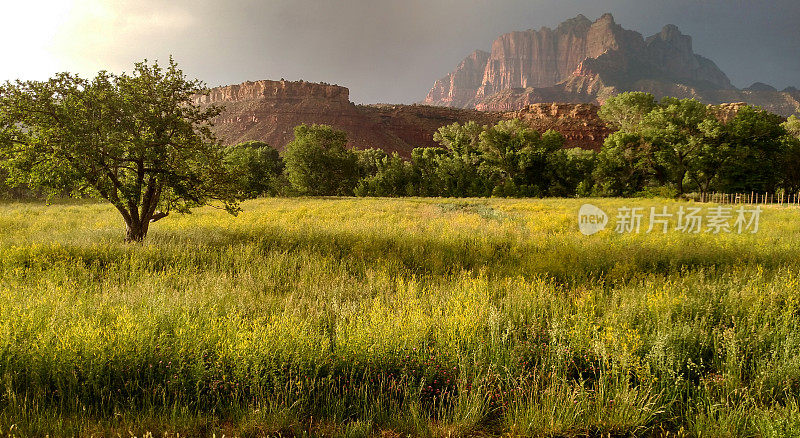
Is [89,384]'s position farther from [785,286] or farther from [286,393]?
[785,286]

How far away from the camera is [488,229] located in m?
11.3

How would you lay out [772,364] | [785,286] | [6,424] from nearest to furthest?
[6,424] → [772,364] → [785,286]

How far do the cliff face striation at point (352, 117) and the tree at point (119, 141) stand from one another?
287 feet

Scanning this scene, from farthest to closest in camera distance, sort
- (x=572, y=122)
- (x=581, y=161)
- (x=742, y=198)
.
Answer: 1. (x=572, y=122)
2. (x=581, y=161)
3. (x=742, y=198)

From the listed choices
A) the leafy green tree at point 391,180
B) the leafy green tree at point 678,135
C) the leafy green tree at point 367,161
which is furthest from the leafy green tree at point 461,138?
the leafy green tree at point 678,135

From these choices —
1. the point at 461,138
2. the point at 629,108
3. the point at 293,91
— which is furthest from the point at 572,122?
the point at 293,91

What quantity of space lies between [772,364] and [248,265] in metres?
7.80

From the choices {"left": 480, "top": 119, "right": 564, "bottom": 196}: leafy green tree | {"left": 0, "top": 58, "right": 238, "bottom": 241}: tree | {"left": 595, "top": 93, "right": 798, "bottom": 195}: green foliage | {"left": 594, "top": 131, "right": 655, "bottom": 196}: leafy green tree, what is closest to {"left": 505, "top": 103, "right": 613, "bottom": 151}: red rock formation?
{"left": 480, "top": 119, "right": 564, "bottom": 196}: leafy green tree

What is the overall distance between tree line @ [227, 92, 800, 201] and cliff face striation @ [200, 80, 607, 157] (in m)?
46.4

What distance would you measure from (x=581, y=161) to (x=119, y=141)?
47263 millimetres

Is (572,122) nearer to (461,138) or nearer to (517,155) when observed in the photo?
(461,138)

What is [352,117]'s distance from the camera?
112 meters

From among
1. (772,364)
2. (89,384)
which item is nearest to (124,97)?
(89,384)

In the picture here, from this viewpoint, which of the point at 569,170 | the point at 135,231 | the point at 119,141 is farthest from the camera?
the point at 569,170
